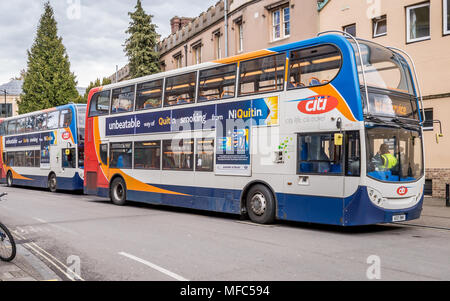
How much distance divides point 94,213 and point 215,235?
5.52 meters

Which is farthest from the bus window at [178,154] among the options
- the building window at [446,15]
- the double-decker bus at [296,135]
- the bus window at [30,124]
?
the bus window at [30,124]

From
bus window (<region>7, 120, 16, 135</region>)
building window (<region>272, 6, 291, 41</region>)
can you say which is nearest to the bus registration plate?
building window (<region>272, 6, 291, 41</region>)

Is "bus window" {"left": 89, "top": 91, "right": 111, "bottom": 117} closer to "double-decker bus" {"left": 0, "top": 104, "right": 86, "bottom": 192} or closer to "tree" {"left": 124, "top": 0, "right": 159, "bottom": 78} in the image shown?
"double-decker bus" {"left": 0, "top": 104, "right": 86, "bottom": 192}

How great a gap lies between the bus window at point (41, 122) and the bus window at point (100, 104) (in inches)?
300

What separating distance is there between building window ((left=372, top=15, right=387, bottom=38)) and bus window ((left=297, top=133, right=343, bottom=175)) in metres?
10.7

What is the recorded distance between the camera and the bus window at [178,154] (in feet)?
44.1

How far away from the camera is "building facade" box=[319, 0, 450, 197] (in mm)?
16938

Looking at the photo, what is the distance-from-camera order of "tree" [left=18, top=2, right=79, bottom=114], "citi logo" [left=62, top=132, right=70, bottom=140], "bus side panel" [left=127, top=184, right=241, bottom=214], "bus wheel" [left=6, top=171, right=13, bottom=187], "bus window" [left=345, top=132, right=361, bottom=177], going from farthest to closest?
"tree" [left=18, top=2, right=79, bottom=114], "bus wheel" [left=6, top=171, right=13, bottom=187], "citi logo" [left=62, top=132, right=70, bottom=140], "bus side panel" [left=127, top=184, right=241, bottom=214], "bus window" [left=345, top=132, right=361, bottom=177]

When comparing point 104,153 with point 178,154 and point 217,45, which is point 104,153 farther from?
point 217,45

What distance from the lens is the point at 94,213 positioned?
13.7 metres

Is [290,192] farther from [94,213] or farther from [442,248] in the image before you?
[94,213]

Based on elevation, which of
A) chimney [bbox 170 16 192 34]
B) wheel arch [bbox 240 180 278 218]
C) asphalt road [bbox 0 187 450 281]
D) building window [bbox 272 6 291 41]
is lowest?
asphalt road [bbox 0 187 450 281]

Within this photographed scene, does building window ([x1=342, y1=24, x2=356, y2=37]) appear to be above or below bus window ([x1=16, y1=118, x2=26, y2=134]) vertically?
above

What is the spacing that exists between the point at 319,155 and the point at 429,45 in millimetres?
9998
